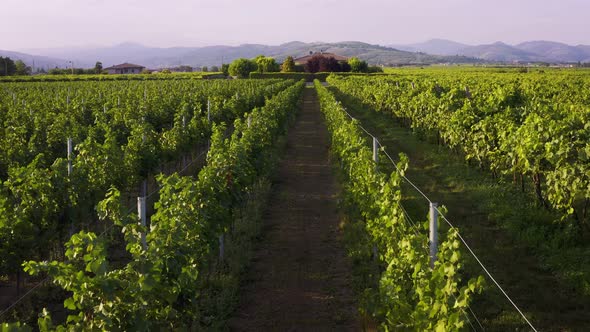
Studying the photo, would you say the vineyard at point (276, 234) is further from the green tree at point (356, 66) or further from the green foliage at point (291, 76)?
the green tree at point (356, 66)

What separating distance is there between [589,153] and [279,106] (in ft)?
39.2

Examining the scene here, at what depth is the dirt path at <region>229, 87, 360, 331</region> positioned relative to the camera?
6.88 m

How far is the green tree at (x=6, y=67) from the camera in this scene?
85.9 m

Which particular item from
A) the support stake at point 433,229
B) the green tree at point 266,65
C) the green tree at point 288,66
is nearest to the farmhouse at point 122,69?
the green tree at point 266,65

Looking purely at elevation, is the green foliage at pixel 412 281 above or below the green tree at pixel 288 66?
below

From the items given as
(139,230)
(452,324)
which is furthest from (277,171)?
(452,324)

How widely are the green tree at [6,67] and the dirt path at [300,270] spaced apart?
278 feet

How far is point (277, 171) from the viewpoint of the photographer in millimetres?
15461

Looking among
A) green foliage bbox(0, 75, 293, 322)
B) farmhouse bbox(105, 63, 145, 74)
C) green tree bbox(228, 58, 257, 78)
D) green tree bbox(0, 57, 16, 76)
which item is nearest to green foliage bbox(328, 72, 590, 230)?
green foliage bbox(0, 75, 293, 322)

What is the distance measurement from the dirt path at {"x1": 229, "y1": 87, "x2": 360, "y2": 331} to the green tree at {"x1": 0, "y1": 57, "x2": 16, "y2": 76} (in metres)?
84.8

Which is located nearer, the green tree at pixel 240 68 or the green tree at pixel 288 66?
the green tree at pixel 240 68

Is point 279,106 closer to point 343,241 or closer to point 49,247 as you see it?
point 343,241

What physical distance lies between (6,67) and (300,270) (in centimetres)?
9018

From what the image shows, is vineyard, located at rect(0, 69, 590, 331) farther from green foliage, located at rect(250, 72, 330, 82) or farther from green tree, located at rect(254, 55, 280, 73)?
green tree, located at rect(254, 55, 280, 73)
